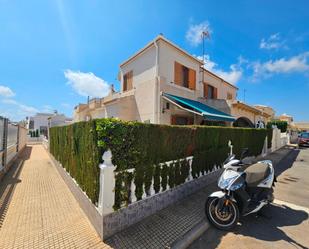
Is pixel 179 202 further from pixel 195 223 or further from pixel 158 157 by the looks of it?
pixel 158 157

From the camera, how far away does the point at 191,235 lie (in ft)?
13.7

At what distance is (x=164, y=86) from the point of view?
13.4 meters

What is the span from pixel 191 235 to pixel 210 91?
1786 centimetres

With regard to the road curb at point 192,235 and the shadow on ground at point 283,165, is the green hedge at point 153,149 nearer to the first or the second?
the road curb at point 192,235

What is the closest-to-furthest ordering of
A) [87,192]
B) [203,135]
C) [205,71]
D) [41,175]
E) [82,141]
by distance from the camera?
[87,192] < [82,141] < [203,135] < [41,175] < [205,71]

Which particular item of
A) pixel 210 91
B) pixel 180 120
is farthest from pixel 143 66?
pixel 210 91

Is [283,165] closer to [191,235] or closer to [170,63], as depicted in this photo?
[170,63]

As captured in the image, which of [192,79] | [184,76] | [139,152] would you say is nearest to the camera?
[139,152]

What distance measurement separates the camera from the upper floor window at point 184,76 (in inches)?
604

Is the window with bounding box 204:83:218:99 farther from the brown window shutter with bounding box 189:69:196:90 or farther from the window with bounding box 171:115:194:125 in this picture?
A: the window with bounding box 171:115:194:125

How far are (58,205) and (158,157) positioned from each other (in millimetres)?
3729

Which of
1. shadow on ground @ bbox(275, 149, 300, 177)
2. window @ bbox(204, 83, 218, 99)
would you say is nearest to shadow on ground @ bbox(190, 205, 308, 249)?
shadow on ground @ bbox(275, 149, 300, 177)

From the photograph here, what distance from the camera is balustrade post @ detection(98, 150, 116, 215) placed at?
397 cm

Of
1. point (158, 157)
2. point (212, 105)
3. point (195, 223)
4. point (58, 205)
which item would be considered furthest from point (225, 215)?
point (212, 105)
